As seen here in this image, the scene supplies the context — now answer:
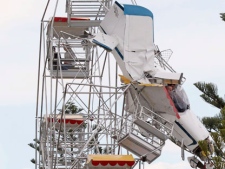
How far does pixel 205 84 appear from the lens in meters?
44.9

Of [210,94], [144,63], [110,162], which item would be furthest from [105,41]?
[210,94]

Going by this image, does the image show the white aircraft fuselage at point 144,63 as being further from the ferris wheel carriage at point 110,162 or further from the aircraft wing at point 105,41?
the ferris wheel carriage at point 110,162

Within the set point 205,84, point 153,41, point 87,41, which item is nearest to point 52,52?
point 87,41

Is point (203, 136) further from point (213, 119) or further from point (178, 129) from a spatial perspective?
point (213, 119)

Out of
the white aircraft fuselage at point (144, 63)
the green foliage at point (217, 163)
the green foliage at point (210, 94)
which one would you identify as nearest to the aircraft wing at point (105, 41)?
the white aircraft fuselage at point (144, 63)

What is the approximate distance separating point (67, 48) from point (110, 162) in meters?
6.21

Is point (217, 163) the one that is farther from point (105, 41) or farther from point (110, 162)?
point (105, 41)

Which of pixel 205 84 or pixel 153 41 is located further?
pixel 205 84

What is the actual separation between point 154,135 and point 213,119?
30.3 ft

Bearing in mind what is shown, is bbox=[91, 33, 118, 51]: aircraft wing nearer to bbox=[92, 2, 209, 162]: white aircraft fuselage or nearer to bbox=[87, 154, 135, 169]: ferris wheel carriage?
bbox=[92, 2, 209, 162]: white aircraft fuselage

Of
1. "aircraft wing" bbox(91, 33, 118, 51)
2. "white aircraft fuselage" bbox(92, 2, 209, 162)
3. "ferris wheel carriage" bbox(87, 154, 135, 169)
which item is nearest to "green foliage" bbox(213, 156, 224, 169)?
"white aircraft fuselage" bbox(92, 2, 209, 162)

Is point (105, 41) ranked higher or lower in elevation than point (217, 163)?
higher

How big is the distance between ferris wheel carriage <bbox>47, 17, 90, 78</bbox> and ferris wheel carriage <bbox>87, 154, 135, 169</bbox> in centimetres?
452

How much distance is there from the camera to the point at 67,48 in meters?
40.3
